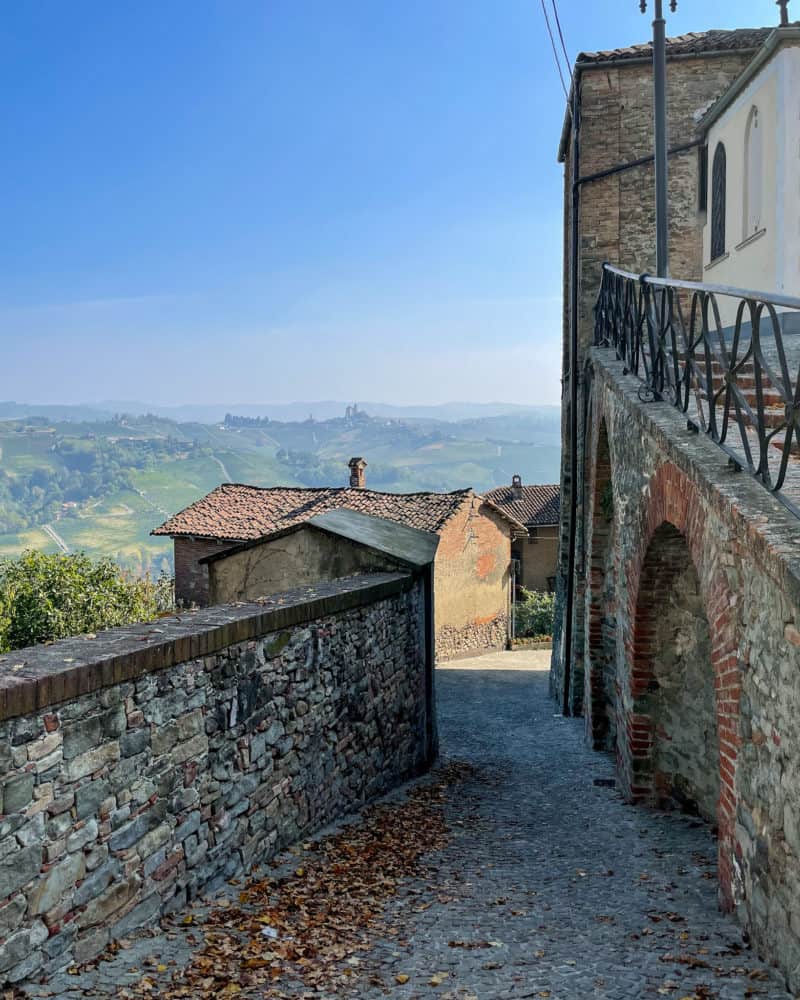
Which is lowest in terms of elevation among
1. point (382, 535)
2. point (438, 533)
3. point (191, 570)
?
point (191, 570)

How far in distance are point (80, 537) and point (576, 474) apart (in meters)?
146

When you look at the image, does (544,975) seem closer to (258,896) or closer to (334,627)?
(258,896)

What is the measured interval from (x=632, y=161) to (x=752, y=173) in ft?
9.73

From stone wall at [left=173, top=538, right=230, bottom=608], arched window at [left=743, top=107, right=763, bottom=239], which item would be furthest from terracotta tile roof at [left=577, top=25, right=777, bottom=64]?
stone wall at [left=173, top=538, right=230, bottom=608]

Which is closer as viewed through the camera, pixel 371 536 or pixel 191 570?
pixel 371 536

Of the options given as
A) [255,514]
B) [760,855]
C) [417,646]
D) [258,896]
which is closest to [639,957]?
[760,855]

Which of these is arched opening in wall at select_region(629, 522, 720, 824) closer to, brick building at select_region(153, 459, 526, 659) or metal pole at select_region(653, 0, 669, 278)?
metal pole at select_region(653, 0, 669, 278)

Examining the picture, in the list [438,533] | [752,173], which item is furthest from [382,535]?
[438,533]

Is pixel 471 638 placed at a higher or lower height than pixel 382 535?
lower

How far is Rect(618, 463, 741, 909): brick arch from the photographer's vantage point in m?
4.34

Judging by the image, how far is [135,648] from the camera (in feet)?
14.8

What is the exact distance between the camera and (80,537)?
14738cm

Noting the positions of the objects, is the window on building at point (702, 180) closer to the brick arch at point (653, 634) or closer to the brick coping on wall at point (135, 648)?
the brick arch at point (653, 634)

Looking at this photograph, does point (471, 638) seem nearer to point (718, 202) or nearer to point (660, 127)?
point (718, 202)
